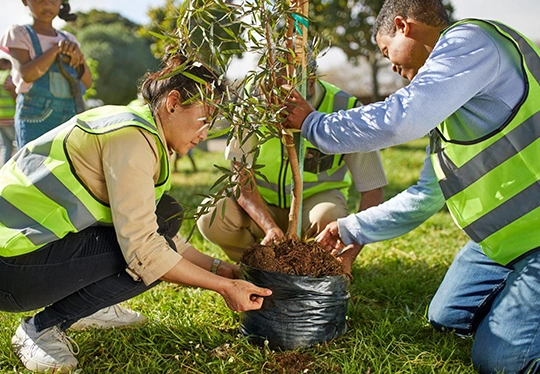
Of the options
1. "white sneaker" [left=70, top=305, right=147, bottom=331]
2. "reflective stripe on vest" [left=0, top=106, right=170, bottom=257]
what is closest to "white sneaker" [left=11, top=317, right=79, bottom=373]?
"white sneaker" [left=70, top=305, right=147, bottom=331]

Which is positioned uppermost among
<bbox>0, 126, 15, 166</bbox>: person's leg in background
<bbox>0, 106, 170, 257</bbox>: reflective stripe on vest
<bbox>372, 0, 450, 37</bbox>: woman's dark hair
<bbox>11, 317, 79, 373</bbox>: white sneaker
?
<bbox>372, 0, 450, 37</bbox>: woman's dark hair

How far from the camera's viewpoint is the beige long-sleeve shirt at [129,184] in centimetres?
193

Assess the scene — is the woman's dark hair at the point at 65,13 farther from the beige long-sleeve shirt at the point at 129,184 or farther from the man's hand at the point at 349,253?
the man's hand at the point at 349,253

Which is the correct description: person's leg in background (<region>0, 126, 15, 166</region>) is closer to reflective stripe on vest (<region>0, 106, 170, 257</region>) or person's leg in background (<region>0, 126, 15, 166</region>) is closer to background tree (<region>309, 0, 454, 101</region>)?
reflective stripe on vest (<region>0, 106, 170, 257</region>)

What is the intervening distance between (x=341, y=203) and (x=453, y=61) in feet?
4.29

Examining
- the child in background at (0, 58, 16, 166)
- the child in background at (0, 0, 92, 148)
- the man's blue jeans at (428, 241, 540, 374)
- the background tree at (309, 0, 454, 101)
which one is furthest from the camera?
the background tree at (309, 0, 454, 101)

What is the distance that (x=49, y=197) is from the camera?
6.49ft

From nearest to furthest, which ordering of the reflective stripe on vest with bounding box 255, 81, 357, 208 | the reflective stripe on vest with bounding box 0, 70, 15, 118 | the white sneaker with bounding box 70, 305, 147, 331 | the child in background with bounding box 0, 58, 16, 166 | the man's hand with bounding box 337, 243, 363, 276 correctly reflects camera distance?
the white sneaker with bounding box 70, 305, 147, 331, the man's hand with bounding box 337, 243, 363, 276, the reflective stripe on vest with bounding box 255, 81, 357, 208, the child in background with bounding box 0, 58, 16, 166, the reflective stripe on vest with bounding box 0, 70, 15, 118

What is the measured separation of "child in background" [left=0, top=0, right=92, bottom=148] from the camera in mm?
3682

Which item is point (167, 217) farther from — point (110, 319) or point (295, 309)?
point (295, 309)

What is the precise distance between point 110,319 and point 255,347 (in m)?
0.67

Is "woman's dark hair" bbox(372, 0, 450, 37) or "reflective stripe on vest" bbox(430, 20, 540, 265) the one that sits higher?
"woman's dark hair" bbox(372, 0, 450, 37)

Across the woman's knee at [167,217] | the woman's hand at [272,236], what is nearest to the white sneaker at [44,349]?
the woman's knee at [167,217]

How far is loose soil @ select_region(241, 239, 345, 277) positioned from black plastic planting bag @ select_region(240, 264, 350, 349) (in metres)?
0.04
